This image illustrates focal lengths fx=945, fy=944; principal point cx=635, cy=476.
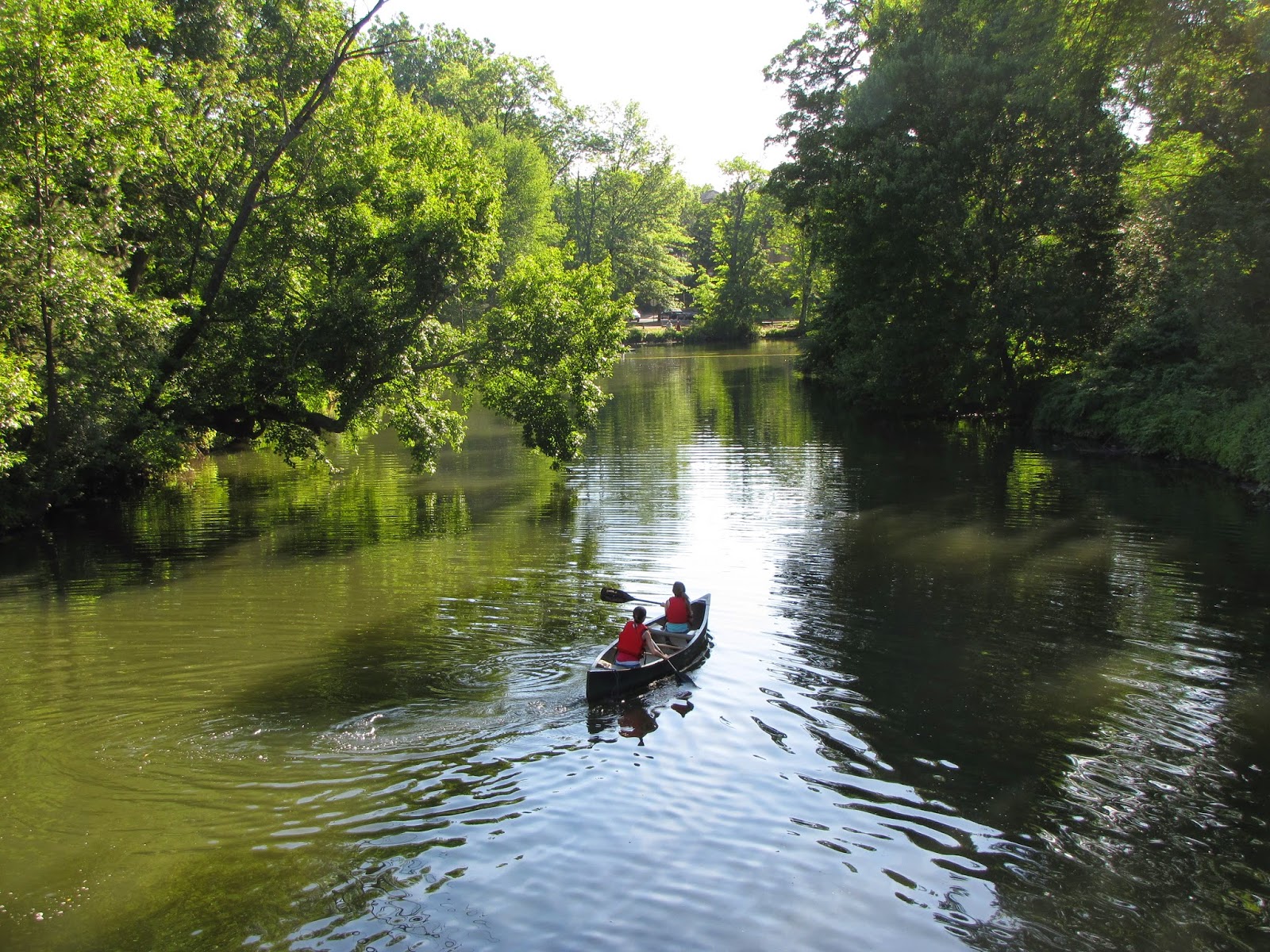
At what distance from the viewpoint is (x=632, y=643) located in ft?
39.5

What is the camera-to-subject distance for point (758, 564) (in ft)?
58.4

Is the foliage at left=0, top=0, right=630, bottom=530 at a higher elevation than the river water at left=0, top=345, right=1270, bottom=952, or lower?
higher

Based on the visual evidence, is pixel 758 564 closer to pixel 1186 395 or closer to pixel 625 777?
pixel 625 777

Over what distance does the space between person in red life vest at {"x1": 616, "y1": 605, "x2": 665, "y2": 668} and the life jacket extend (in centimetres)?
116

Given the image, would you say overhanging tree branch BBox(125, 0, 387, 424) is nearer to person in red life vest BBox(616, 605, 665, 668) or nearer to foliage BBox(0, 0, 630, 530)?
foliage BBox(0, 0, 630, 530)

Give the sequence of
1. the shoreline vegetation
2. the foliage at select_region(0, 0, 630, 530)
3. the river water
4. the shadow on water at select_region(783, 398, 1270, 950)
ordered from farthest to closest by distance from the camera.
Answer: the shoreline vegetation, the foliage at select_region(0, 0, 630, 530), the shadow on water at select_region(783, 398, 1270, 950), the river water

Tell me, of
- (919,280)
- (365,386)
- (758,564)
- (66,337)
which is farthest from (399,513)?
(919,280)

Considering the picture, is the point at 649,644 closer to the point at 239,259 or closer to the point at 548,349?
the point at 548,349

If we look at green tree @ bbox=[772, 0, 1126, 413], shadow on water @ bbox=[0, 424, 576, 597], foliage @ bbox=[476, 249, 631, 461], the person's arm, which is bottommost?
the person's arm

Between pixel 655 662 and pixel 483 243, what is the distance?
14800 mm

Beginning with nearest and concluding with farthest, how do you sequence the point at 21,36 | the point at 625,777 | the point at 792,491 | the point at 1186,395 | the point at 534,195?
the point at 625,777 → the point at 21,36 → the point at 792,491 → the point at 1186,395 → the point at 534,195

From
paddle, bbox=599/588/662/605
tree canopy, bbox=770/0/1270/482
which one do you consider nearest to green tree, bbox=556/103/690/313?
tree canopy, bbox=770/0/1270/482

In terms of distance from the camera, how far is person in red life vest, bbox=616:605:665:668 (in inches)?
472

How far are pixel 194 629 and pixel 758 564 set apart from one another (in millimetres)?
9666
